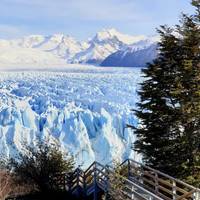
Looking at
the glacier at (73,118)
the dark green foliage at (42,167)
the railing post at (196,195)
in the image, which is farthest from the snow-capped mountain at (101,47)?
the railing post at (196,195)

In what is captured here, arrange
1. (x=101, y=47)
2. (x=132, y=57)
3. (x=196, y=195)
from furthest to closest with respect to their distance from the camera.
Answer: (x=101, y=47) < (x=132, y=57) < (x=196, y=195)

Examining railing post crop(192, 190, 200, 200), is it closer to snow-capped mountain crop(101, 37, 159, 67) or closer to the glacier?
the glacier

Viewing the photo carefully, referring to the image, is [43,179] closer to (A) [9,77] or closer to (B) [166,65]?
(B) [166,65]

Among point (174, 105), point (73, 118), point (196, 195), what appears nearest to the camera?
point (196, 195)

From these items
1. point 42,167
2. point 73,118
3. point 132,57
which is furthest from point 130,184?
point 132,57

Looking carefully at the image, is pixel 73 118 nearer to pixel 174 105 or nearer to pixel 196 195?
pixel 174 105

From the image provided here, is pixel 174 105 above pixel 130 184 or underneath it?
above
